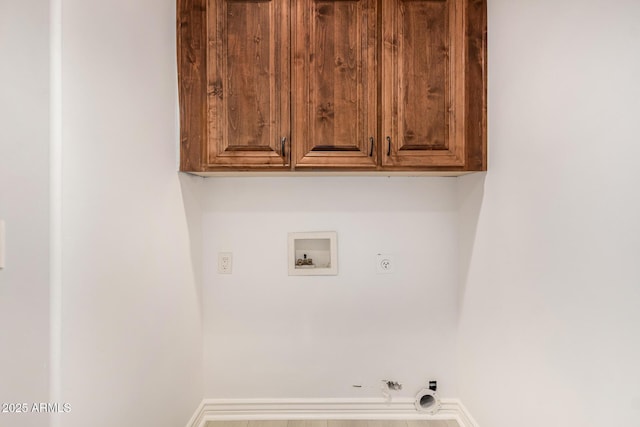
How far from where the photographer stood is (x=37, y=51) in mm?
798

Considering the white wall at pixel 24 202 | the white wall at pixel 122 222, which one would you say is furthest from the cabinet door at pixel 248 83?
the white wall at pixel 24 202

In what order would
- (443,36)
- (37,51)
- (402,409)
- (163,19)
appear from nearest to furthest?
(37,51), (163,19), (443,36), (402,409)

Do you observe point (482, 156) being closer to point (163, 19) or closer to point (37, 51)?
point (163, 19)

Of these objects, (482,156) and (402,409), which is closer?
(482,156)

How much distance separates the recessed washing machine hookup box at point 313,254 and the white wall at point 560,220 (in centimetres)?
68

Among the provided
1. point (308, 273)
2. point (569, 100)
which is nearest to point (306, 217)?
point (308, 273)

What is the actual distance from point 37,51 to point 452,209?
170 cm

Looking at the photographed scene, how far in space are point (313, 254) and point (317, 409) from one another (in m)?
0.77

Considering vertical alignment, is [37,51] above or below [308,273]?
above

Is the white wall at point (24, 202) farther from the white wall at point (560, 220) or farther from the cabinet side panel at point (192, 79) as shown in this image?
the white wall at point (560, 220)

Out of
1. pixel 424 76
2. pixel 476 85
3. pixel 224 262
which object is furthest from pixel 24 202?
pixel 476 85

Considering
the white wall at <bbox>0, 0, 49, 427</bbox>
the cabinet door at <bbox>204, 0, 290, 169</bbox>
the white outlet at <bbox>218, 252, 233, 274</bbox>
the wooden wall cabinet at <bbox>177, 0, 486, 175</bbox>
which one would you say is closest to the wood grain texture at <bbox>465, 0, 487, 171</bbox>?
the wooden wall cabinet at <bbox>177, 0, 486, 175</bbox>

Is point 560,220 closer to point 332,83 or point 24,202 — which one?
point 332,83

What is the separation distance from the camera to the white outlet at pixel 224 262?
1849mm
